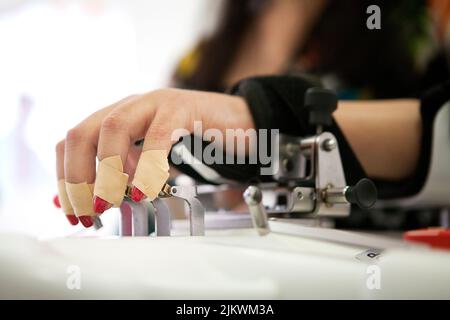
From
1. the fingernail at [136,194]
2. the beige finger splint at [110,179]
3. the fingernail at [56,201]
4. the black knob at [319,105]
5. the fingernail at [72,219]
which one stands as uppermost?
the black knob at [319,105]

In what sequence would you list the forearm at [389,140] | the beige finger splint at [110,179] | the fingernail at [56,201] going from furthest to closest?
1. the forearm at [389,140]
2. the fingernail at [56,201]
3. the beige finger splint at [110,179]

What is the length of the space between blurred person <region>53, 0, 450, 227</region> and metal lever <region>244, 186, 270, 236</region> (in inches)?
1.9

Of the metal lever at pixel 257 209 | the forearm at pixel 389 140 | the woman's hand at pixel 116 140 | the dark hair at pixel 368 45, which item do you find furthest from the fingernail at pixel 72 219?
the dark hair at pixel 368 45

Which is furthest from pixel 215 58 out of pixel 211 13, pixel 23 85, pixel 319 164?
pixel 319 164

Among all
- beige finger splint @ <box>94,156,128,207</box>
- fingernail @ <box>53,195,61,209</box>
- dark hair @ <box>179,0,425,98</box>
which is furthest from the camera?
dark hair @ <box>179,0,425,98</box>

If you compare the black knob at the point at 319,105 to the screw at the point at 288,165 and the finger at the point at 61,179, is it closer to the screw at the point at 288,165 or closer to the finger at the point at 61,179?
the screw at the point at 288,165

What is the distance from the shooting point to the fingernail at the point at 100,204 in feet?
1.26

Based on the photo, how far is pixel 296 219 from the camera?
0.45 m

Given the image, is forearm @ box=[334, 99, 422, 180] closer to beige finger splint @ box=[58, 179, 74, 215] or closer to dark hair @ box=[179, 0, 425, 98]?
beige finger splint @ box=[58, 179, 74, 215]

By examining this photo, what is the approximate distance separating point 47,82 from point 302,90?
0.27m

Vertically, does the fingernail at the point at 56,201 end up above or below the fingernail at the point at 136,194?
below

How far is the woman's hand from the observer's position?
1.27 ft

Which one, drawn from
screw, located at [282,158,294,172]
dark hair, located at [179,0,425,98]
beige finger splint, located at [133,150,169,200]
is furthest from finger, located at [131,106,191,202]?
dark hair, located at [179,0,425,98]

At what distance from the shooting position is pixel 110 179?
0.38m
